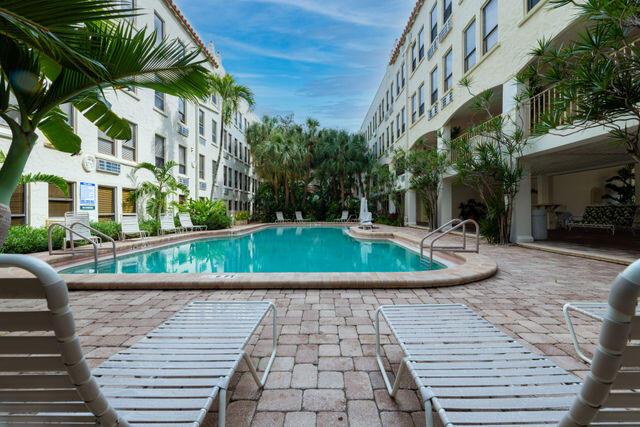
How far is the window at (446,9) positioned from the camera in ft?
51.8

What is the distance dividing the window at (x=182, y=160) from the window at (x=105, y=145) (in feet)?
17.4

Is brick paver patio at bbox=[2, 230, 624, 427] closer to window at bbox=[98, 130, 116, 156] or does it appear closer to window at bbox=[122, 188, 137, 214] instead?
window at bbox=[98, 130, 116, 156]

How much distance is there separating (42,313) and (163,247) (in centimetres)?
1170

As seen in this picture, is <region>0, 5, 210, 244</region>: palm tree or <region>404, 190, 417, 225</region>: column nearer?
<region>0, 5, 210, 244</region>: palm tree

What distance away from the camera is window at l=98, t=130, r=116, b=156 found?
42.6 feet

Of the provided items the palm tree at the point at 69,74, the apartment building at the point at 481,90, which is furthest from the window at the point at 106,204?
the apartment building at the point at 481,90

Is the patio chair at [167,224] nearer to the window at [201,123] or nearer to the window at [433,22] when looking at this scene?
the window at [201,123]

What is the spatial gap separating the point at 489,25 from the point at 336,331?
13781 millimetres

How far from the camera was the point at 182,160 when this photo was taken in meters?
19.3

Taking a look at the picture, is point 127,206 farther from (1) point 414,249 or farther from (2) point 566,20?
(2) point 566,20

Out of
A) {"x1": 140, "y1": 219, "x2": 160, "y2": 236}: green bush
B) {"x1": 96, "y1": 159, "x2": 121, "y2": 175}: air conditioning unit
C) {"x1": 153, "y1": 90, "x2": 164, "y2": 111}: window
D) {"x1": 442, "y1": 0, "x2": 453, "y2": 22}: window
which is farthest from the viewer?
{"x1": 153, "y1": 90, "x2": 164, "y2": 111}: window

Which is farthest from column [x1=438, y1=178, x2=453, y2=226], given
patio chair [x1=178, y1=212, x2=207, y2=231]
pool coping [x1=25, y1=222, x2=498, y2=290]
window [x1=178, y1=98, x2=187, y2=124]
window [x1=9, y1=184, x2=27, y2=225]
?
window [x1=9, y1=184, x2=27, y2=225]

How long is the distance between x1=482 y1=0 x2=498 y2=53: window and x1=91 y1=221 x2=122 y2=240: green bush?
14.9m

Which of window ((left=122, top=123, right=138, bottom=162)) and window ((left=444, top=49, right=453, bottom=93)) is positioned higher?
window ((left=444, top=49, right=453, bottom=93))
